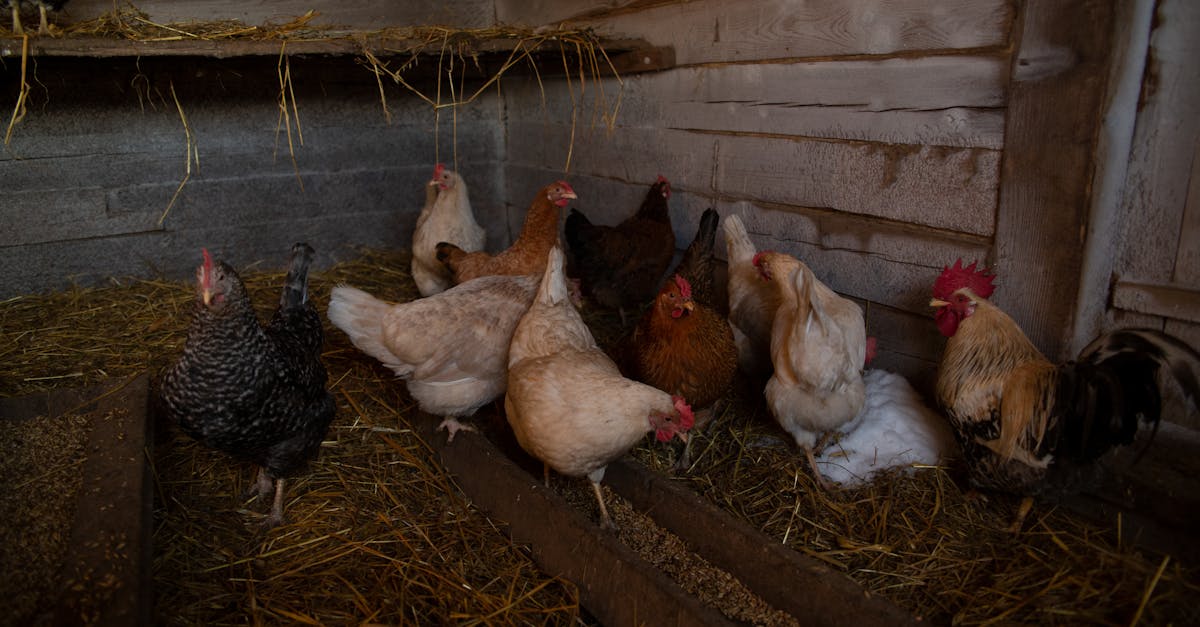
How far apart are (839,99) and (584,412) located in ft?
5.49

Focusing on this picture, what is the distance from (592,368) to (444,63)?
277cm

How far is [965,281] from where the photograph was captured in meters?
2.42

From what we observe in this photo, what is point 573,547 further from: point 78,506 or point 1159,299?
point 1159,299

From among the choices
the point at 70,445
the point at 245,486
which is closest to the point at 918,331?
the point at 245,486

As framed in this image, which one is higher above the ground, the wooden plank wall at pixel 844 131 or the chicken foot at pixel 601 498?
the wooden plank wall at pixel 844 131

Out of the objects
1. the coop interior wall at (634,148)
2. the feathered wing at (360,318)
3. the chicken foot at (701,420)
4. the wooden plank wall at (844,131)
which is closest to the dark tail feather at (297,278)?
the feathered wing at (360,318)

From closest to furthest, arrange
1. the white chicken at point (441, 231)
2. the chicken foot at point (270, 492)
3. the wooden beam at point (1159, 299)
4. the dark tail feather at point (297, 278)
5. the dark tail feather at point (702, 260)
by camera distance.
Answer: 1. the wooden beam at point (1159, 299)
2. the chicken foot at point (270, 492)
3. the dark tail feather at point (297, 278)
4. the dark tail feather at point (702, 260)
5. the white chicken at point (441, 231)

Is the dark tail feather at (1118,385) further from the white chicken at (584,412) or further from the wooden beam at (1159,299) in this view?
the white chicken at (584,412)

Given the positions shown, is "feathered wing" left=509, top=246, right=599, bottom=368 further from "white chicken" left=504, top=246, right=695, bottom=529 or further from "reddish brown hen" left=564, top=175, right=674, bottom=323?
"reddish brown hen" left=564, top=175, right=674, bottom=323

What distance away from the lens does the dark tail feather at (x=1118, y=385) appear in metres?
1.85

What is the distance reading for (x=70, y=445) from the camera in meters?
2.40

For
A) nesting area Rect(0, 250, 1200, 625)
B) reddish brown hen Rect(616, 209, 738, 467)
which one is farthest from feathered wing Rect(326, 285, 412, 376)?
reddish brown hen Rect(616, 209, 738, 467)

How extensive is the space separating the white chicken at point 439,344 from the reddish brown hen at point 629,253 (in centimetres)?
107

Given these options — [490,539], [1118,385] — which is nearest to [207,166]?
[490,539]
